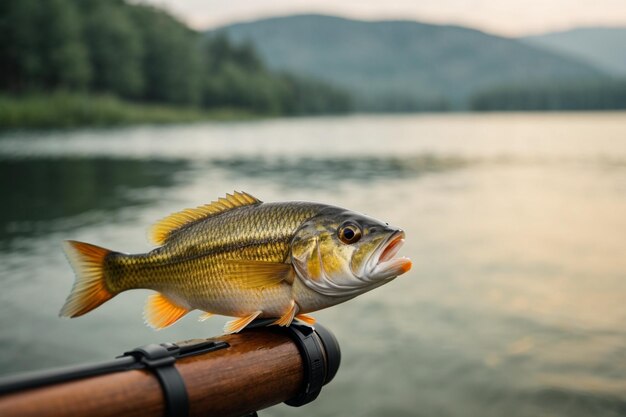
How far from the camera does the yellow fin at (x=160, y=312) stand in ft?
9.42

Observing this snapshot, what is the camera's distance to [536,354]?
8.50 m

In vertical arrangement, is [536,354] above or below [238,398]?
below

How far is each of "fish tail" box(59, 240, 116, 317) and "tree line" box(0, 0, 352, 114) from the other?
273 ft

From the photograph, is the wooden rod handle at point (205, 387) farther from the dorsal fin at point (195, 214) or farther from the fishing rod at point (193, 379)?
the dorsal fin at point (195, 214)

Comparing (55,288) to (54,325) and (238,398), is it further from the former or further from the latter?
(238,398)

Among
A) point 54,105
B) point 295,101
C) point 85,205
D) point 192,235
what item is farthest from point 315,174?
point 295,101

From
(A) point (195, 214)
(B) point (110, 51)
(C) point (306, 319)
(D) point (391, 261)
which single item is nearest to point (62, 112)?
(B) point (110, 51)

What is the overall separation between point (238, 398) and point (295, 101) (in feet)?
557

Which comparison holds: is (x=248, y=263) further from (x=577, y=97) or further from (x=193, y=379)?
(x=577, y=97)

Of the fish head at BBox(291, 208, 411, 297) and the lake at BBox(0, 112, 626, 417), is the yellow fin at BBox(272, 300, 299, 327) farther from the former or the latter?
the lake at BBox(0, 112, 626, 417)

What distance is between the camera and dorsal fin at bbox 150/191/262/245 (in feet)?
9.59

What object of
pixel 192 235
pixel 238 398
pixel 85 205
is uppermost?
pixel 192 235

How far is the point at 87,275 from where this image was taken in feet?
9.22

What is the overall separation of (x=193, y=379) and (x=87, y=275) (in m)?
0.75
